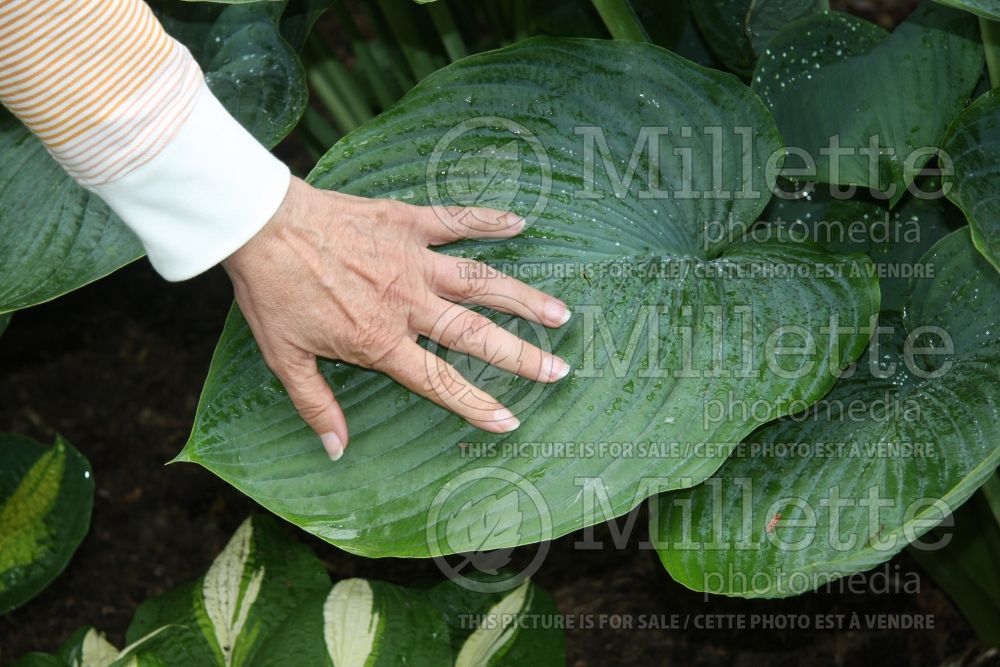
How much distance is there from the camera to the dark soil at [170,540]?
1.38 m

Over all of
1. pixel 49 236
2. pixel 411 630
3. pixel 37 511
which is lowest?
pixel 411 630

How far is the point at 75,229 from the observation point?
1116 millimetres

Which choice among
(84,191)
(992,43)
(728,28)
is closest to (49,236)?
(84,191)

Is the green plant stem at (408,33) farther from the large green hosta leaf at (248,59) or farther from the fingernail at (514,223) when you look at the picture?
the fingernail at (514,223)

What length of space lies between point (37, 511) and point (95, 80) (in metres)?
0.84

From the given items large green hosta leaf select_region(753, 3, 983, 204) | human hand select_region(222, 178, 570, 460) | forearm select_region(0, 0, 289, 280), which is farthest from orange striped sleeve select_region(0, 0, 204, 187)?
large green hosta leaf select_region(753, 3, 983, 204)

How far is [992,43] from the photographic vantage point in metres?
1.11

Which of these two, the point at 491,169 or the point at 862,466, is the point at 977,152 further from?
the point at 491,169

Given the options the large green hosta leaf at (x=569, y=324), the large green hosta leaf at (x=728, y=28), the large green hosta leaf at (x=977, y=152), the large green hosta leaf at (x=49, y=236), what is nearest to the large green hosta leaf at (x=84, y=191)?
the large green hosta leaf at (x=49, y=236)

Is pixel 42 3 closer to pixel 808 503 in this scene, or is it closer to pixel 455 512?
pixel 455 512

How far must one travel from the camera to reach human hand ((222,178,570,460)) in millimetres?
855

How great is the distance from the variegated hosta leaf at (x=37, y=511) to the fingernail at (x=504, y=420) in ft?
2.52

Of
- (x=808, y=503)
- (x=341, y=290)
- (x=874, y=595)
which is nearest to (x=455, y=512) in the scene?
(x=341, y=290)

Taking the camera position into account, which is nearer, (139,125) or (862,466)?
(139,125)
